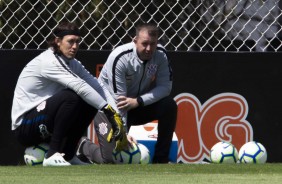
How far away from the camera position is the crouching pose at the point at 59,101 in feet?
27.2

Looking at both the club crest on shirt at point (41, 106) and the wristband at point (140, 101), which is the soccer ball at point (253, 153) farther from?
the club crest on shirt at point (41, 106)

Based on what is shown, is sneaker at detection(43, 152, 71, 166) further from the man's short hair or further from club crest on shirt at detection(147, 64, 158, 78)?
the man's short hair

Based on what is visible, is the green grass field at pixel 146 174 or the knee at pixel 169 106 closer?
the green grass field at pixel 146 174

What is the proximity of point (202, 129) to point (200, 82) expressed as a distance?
0.43 meters

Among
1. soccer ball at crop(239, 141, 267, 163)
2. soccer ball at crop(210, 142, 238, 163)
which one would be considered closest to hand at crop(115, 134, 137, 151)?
soccer ball at crop(210, 142, 238, 163)

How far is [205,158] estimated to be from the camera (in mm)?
9516

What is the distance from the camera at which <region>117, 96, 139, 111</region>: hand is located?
8.68m

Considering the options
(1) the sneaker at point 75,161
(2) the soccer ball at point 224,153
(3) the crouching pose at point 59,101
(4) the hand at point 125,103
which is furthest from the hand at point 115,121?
(2) the soccer ball at point 224,153

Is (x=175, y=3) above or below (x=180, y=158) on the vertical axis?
above

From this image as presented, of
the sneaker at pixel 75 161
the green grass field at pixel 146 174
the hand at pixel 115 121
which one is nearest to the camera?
the green grass field at pixel 146 174

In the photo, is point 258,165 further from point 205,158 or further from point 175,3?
point 175,3

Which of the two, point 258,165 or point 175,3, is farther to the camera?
point 175,3

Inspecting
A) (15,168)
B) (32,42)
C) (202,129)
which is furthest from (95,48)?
(15,168)

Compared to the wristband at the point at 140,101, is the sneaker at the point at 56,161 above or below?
below
